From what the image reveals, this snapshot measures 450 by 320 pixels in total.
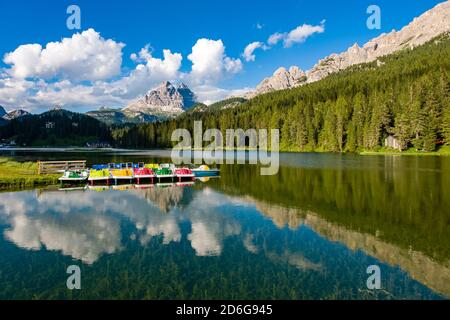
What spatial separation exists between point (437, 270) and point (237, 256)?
40.8ft

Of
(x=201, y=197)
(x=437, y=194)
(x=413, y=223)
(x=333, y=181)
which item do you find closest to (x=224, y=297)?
(x=413, y=223)

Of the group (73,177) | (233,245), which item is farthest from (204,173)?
(233,245)

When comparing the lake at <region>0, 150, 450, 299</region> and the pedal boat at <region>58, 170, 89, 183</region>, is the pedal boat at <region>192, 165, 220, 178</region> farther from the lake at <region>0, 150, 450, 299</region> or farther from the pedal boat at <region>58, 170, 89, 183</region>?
the lake at <region>0, 150, 450, 299</region>

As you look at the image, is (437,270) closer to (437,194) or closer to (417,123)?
(437,194)

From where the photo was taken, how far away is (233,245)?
24.6m

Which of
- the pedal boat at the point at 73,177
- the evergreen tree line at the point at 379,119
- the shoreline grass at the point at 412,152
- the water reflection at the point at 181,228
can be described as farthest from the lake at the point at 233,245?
the evergreen tree line at the point at 379,119

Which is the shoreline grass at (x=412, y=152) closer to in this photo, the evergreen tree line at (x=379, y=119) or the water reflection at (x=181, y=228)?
the evergreen tree line at (x=379, y=119)

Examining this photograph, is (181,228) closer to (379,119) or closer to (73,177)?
(73,177)

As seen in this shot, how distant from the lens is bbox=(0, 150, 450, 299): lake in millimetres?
17562

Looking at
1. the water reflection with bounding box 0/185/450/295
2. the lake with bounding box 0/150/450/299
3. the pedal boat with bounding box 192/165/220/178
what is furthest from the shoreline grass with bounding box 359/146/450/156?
the water reflection with bounding box 0/185/450/295

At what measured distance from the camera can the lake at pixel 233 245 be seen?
17562 mm

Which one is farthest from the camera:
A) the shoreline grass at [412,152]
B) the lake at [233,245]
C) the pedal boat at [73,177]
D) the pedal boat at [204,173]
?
the shoreline grass at [412,152]

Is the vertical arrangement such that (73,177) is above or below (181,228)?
above

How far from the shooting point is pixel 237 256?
2238cm
